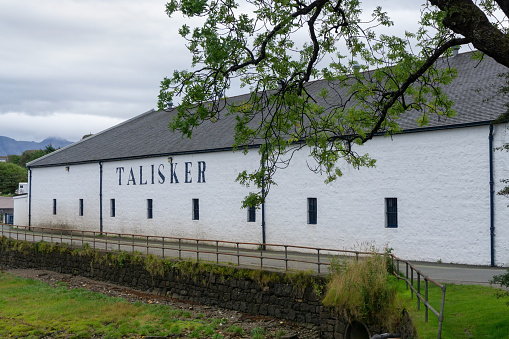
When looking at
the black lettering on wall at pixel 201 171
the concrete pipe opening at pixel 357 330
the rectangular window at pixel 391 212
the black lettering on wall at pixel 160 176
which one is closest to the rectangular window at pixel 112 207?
the black lettering on wall at pixel 160 176

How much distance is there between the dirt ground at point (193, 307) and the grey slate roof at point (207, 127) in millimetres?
5933

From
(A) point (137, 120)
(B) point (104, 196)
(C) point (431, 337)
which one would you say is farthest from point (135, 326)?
(A) point (137, 120)

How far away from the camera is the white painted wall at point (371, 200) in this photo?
1961 cm

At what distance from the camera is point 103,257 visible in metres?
24.2

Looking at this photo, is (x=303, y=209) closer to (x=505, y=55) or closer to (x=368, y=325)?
(x=368, y=325)

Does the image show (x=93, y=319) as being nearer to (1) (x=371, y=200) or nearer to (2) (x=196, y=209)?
(1) (x=371, y=200)

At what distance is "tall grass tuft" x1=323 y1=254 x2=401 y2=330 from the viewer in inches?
479

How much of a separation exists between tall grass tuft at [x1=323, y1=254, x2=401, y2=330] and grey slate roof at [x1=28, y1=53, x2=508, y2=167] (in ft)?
15.4

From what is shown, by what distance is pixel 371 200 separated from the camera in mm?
22344

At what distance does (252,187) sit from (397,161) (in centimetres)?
792

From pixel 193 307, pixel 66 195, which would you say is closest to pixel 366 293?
pixel 193 307

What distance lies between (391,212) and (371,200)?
95 centimetres

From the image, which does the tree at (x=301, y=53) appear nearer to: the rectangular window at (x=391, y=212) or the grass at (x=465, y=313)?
the grass at (x=465, y=313)

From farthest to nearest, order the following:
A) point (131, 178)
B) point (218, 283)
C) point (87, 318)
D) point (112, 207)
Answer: point (112, 207), point (131, 178), point (218, 283), point (87, 318)
